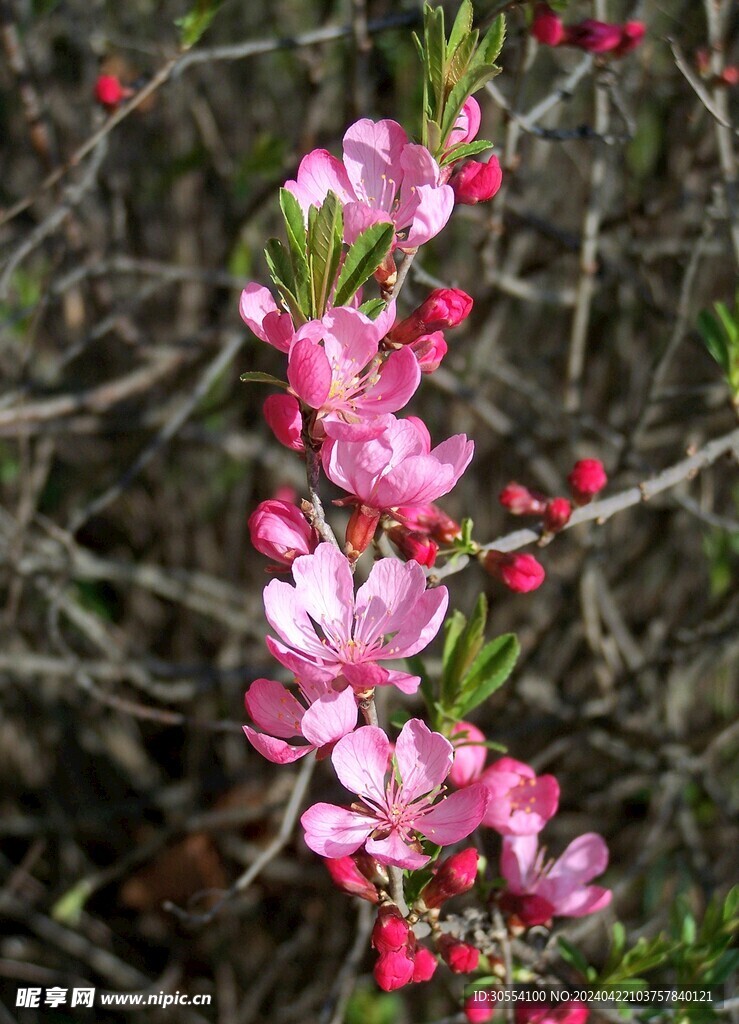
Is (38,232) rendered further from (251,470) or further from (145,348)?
(251,470)

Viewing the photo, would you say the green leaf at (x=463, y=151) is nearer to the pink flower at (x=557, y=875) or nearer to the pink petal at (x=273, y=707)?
the pink petal at (x=273, y=707)

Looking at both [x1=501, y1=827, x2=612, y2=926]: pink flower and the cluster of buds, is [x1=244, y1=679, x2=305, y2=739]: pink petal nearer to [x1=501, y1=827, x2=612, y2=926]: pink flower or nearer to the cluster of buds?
[x1=501, y1=827, x2=612, y2=926]: pink flower

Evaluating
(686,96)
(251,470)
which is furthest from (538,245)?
(251,470)

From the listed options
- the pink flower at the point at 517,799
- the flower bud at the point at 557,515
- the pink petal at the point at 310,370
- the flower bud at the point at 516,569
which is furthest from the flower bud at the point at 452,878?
the pink petal at the point at 310,370

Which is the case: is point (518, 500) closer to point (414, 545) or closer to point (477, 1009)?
point (414, 545)

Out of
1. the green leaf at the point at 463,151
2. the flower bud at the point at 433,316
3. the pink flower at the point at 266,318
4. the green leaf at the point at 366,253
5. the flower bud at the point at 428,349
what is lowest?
the flower bud at the point at 428,349

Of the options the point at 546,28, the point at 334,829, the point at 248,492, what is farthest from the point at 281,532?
the point at 248,492
